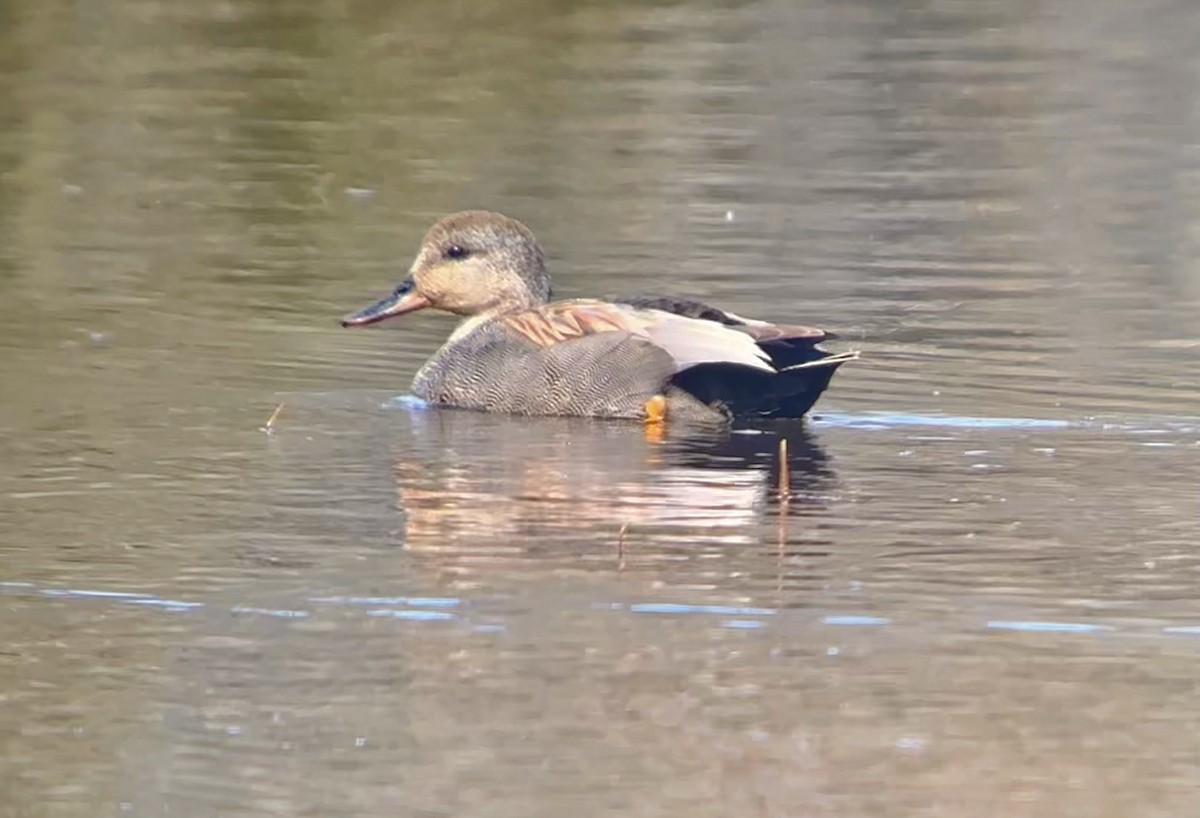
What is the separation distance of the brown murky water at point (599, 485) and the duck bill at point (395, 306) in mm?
171

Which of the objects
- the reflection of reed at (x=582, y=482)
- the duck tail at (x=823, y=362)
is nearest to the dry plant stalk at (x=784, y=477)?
the reflection of reed at (x=582, y=482)

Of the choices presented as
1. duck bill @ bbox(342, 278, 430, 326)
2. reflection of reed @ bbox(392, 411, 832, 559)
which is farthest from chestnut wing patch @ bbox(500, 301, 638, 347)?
duck bill @ bbox(342, 278, 430, 326)

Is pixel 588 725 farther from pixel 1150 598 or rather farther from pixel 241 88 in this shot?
pixel 241 88

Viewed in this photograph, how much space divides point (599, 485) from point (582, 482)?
0.26 ft

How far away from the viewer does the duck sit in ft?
29.5

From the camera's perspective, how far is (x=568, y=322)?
9.40m

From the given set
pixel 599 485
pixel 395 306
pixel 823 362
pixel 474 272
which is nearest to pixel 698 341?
pixel 823 362

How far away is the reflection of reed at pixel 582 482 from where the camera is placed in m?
7.30

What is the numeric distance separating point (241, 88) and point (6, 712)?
12856 mm

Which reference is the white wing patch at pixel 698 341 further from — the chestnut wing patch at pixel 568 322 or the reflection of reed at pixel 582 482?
the reflection of reed at pixel 582 482

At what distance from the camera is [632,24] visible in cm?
2175

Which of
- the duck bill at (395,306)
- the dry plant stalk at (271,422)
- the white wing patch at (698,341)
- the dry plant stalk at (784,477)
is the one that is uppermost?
the white wing patch at (698,341)

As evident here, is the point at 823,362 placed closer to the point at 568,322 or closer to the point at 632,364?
the point at 632,364

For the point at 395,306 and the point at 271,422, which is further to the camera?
the point at 395,306
